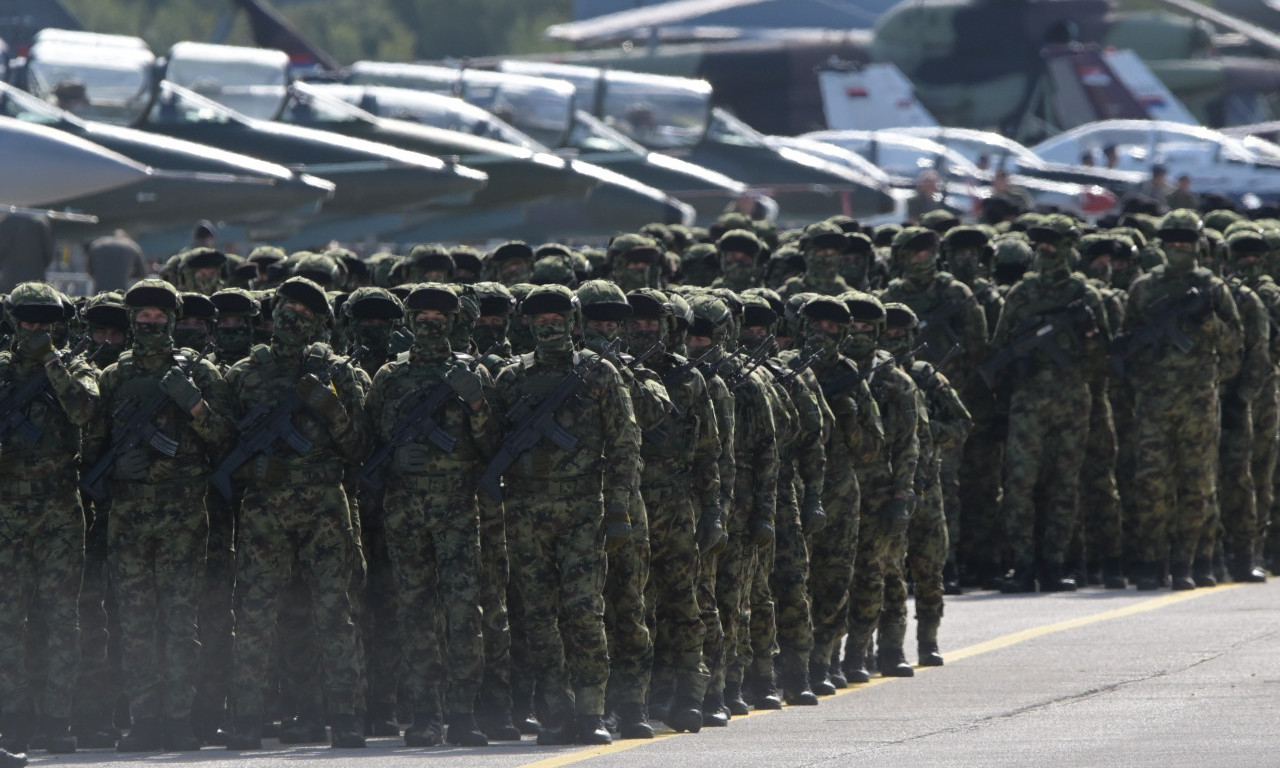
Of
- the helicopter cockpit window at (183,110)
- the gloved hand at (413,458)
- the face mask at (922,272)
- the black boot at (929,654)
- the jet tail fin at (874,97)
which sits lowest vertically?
the black boot at (929,654)

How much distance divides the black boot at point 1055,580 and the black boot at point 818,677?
13.0 feet

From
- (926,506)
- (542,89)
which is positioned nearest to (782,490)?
(926,506)

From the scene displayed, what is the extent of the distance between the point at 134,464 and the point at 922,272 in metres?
6.30

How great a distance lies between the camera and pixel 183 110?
957 inches

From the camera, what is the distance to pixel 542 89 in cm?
2886

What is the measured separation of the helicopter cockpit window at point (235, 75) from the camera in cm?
2464

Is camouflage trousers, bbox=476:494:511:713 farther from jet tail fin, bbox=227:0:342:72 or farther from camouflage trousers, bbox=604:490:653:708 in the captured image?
jet tail fin, bbox=227:0:342:72

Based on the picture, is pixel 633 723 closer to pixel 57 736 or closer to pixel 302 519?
pixel 302 519

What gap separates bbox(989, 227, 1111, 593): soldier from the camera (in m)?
14.0

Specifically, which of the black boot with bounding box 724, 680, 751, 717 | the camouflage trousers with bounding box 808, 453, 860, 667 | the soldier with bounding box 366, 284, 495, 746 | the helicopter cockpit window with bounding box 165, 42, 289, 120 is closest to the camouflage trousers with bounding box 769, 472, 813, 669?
the camouflage trousers with bounding box 808, 453, 860, 667

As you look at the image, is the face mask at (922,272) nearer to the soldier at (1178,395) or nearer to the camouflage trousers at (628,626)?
the soldier at (1178,395)

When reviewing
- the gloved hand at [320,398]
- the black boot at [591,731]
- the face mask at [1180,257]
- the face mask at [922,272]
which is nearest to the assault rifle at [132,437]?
the gloved hand at [320,398]

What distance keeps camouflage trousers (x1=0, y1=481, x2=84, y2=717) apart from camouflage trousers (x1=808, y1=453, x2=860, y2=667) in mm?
3412

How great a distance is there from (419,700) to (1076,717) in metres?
2.69
